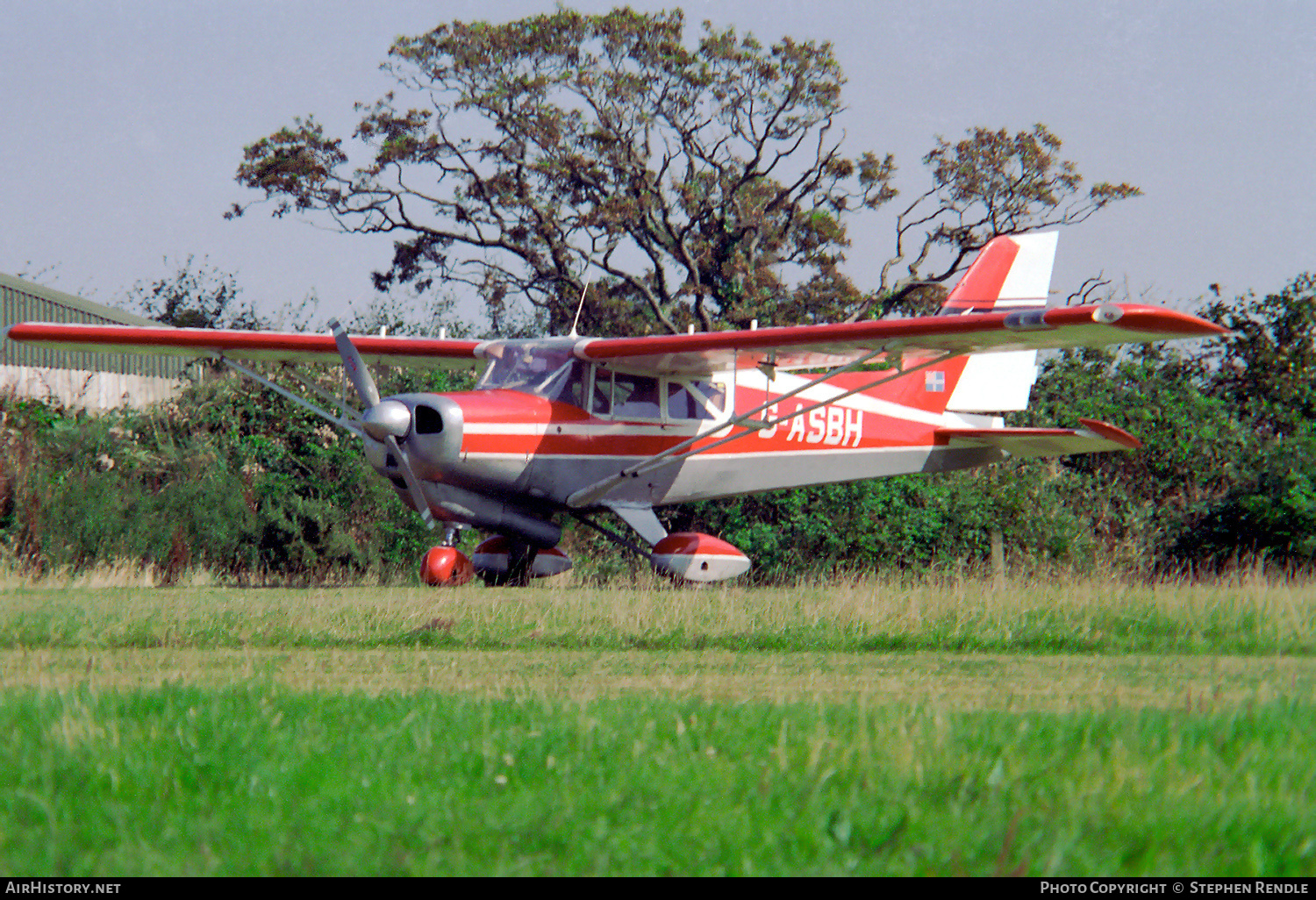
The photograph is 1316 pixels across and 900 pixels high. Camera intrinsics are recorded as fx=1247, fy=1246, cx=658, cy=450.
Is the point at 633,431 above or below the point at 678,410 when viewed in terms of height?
below

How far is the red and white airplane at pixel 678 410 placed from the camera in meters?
12.2

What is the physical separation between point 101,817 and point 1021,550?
1449cm

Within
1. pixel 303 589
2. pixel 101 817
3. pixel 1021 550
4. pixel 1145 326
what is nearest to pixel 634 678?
pixel 101 817

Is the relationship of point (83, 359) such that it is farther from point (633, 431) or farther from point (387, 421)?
point (387, 421)

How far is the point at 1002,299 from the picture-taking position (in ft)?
53.5

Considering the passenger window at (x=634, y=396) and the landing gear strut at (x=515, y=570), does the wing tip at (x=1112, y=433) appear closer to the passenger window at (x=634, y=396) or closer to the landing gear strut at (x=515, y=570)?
the passenger window at (x=634, y=396)

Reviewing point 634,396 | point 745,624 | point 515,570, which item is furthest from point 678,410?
point 745,624

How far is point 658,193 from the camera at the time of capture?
32.1 metres

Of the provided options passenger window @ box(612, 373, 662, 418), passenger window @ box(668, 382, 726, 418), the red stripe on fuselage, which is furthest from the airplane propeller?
passenger window @ box(668, 382, 726, 418)

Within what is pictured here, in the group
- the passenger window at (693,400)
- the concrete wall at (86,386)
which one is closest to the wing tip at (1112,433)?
the passenger window at (693,400)

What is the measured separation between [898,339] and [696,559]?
3.19m

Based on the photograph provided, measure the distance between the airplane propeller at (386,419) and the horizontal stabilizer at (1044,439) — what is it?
724 centimetres

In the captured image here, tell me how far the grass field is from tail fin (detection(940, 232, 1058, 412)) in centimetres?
931

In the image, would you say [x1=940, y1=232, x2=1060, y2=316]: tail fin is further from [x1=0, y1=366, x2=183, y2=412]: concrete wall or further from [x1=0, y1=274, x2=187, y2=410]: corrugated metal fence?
[x1=0, y1=274, x2=187, y2=410]: corrugated metal fence
